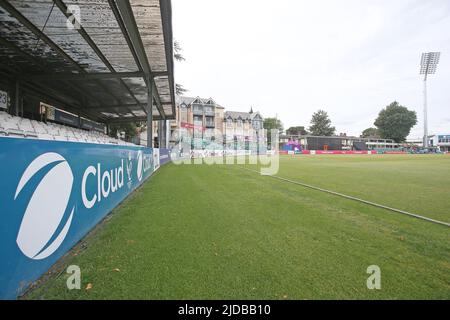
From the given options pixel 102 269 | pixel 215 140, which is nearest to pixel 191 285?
pixel 102 269

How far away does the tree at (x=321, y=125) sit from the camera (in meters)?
103

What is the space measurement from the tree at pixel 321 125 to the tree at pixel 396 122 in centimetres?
1843

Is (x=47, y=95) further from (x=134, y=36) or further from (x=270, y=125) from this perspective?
(x=270, y=125)

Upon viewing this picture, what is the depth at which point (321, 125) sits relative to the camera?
342 feet

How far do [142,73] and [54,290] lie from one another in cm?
1131

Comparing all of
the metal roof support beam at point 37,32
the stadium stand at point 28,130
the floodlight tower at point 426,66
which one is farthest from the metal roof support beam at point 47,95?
the floodlight tower at point 426,66

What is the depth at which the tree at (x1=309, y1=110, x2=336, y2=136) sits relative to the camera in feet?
338

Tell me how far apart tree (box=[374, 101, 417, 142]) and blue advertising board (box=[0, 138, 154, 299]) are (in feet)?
362

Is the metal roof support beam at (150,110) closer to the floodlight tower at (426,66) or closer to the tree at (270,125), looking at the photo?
the tree at (270,125)

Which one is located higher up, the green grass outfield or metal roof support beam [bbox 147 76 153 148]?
metal roof support beam [bbox 147 76 153 148]

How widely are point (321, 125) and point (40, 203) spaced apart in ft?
368

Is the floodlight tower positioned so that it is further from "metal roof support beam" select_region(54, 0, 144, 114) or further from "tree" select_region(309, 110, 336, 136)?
"metal roof support beam" select_region(54, 0, 144, 114)

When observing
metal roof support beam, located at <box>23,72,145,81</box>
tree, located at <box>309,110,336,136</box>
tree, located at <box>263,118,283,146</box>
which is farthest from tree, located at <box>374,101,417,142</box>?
metal roof support beam, located at <box>23,72,145,81</box>
